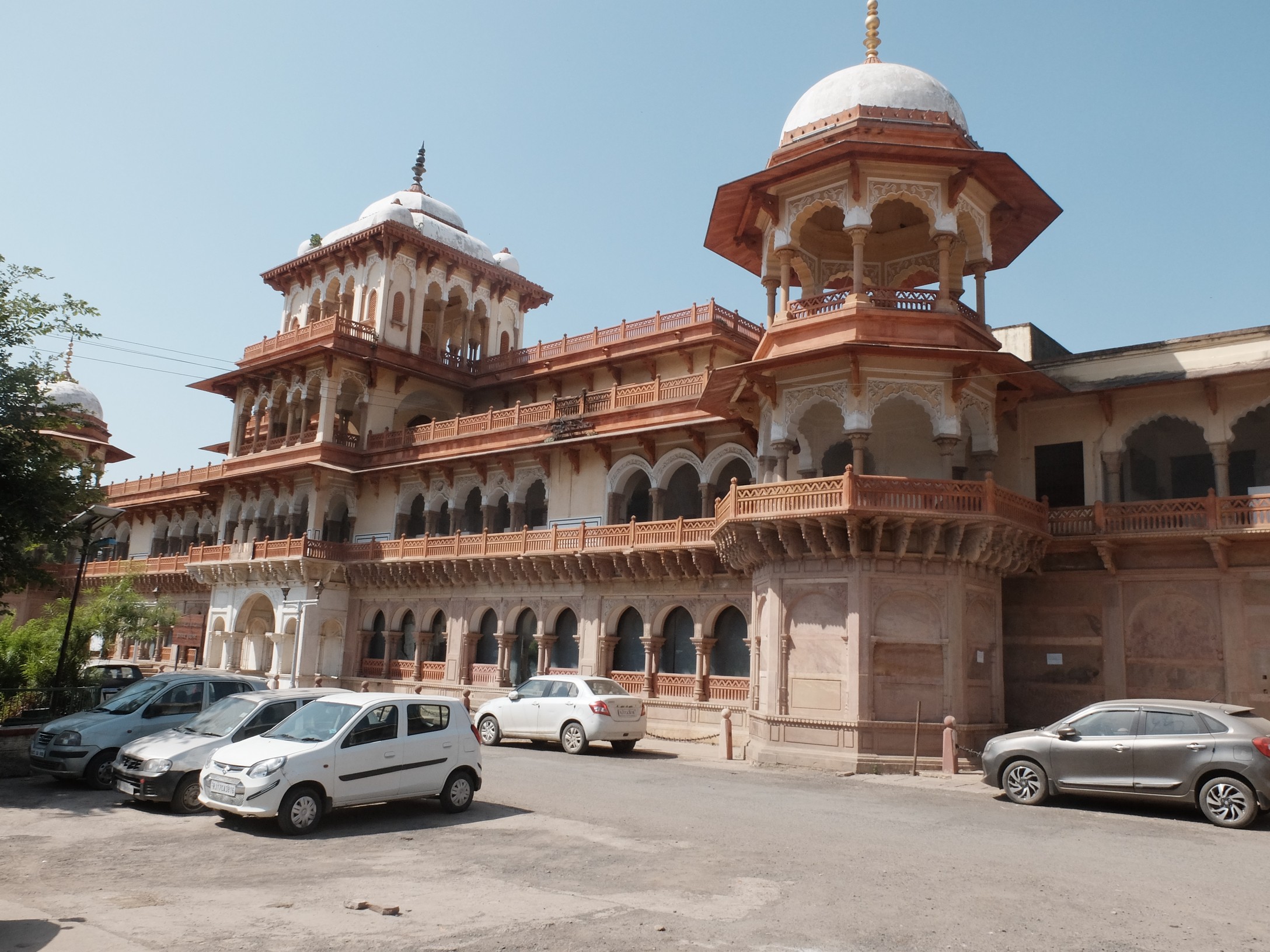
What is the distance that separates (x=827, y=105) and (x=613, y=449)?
10996 mm

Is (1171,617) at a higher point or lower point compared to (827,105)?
lower

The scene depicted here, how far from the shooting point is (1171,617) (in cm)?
1916

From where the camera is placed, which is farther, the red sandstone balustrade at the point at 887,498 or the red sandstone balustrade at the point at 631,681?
the red sandstone balustrade at the point at 631,681

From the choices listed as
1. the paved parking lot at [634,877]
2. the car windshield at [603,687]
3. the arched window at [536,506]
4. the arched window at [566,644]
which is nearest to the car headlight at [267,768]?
the paved parking lot at [634,877]

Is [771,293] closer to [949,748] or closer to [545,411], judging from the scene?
[545,411]

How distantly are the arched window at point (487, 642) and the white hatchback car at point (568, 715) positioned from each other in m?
9.14

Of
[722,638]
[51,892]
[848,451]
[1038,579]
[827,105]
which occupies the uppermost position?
[827,105]

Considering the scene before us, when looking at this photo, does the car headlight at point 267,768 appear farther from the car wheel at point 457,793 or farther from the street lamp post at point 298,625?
the street lamp post at point 298,625

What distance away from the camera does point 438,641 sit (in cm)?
3170

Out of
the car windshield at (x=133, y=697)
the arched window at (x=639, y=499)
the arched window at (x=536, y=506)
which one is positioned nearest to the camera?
the car windshield at (x=133, y=697)

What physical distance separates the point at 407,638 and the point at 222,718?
20.3 m

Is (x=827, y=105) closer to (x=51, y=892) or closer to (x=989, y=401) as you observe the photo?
(x=989, y=401)

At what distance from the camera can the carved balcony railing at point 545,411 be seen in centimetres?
2606

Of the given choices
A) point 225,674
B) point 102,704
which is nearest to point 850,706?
point 225,674
